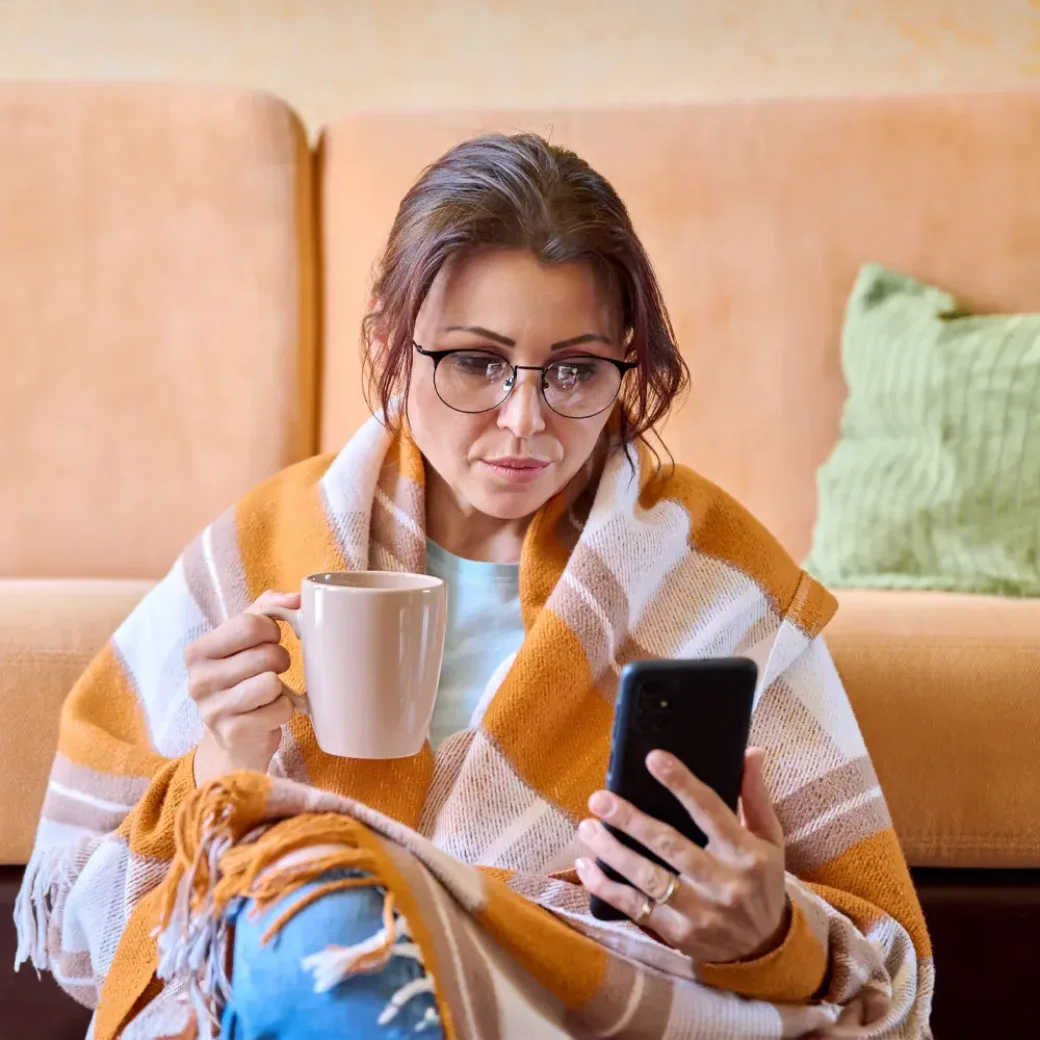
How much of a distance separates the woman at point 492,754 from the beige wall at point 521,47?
99 cm

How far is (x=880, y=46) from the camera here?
6.11 ft

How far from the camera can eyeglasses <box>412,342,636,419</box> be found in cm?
90

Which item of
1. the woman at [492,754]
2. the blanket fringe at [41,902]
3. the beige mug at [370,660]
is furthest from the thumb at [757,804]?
the blanket fringe at [41,902]

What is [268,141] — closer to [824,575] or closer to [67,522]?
[67,522]

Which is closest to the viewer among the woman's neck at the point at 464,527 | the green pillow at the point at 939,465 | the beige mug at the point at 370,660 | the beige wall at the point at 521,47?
the beige mug at the point at 370,660

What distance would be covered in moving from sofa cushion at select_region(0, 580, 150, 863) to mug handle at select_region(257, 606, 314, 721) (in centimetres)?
43

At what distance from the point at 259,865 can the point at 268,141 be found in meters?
1.22

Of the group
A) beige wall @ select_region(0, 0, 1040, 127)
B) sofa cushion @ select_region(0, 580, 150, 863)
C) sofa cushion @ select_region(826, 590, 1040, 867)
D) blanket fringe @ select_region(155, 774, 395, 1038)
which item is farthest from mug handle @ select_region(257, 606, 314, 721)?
beige wall @ select_region(0, 0, 1040, 127)

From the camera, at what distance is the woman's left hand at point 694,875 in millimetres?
662

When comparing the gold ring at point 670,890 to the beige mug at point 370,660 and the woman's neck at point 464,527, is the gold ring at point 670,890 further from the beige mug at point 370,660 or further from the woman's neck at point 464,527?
the woman's neck at point 464,527

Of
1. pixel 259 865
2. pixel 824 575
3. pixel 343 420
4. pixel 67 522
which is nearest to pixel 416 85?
pixel 343 420

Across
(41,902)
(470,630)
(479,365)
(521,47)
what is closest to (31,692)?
(41,902)

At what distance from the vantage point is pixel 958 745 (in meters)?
1.08

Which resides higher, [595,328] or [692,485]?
[595,328]
